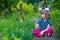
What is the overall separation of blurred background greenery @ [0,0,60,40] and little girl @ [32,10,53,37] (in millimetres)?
122

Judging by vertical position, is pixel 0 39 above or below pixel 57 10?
below

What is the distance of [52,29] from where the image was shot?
20.1 ft

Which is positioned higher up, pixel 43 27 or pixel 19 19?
pixel 43 27

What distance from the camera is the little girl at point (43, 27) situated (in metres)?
6.06

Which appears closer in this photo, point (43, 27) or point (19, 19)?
point (43, 27)

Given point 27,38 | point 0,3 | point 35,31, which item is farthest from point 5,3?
point 27,38

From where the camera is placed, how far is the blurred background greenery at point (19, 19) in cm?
527

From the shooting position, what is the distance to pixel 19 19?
7.69m

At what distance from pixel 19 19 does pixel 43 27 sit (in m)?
1.58

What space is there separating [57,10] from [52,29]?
0.41 meters

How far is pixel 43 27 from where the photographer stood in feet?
20.4

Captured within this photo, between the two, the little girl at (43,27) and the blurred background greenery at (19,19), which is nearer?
the blurred background greenery at (19,19)

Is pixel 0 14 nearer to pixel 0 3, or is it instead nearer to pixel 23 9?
pixel 0 3

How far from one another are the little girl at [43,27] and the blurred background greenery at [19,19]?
122mm
